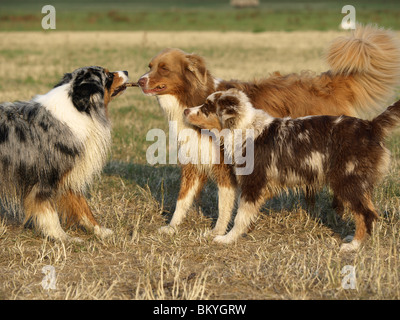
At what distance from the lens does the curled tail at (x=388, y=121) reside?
203 inches

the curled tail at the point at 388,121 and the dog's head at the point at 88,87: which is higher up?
the dog's head at the point at 88,87

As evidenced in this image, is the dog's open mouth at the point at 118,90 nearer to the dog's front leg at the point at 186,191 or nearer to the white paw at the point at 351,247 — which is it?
the dog's front leg at the point at 186,191

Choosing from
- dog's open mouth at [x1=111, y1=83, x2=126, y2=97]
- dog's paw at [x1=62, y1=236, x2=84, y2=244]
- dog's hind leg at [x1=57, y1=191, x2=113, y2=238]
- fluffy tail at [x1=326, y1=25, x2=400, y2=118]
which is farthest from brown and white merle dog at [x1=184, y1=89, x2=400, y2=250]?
dog's paw at [x1=62, y1=236, x2=84, y2=244]

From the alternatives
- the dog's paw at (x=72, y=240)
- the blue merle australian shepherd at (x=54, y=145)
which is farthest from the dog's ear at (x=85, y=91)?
the dog's paw at (x=72, y=240)

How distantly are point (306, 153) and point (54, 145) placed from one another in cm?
254

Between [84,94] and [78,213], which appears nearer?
[84,94]

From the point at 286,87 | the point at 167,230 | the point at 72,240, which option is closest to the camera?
the point at 72,240

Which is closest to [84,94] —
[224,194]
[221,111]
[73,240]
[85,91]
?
[85,91]

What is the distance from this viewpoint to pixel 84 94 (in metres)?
5.71

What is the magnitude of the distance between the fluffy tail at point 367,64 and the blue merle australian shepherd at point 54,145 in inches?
106

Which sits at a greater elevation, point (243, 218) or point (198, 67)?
point (198, 67)

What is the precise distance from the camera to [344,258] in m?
5.18

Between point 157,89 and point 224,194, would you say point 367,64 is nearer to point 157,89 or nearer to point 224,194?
point 224,194

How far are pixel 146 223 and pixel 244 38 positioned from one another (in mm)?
23948
